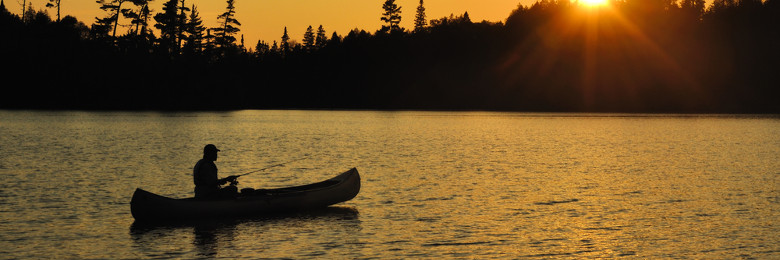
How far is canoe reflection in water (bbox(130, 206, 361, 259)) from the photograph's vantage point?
22750 millimetres

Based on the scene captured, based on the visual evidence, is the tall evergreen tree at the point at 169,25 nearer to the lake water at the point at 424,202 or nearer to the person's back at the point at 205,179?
the lake water at the point at 424,202

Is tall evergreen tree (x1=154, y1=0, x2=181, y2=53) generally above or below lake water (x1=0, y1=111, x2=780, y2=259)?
above

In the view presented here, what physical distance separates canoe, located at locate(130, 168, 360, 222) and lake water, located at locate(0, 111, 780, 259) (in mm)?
495

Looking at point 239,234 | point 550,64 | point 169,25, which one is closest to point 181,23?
point 169,25

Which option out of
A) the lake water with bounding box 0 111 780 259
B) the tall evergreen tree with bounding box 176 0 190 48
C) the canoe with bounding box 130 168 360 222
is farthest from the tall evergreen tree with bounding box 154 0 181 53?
the canoe with bounding box 130 168 360 222

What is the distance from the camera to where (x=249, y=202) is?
27.6 m

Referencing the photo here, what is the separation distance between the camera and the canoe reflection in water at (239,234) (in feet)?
74.6

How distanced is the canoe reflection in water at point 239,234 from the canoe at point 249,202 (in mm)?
248

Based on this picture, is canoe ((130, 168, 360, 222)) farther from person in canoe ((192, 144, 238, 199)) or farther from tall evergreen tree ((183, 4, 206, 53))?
tall evergreen tree ((183, 4, 206, 53))

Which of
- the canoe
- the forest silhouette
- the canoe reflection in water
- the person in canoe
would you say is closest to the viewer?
the canoe reflection in water

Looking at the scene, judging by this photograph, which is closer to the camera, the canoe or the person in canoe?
the canoe

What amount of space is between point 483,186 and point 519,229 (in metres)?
12.3

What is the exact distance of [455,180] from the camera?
4141 cm

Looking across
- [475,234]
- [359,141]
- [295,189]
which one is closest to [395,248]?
[475,234]
